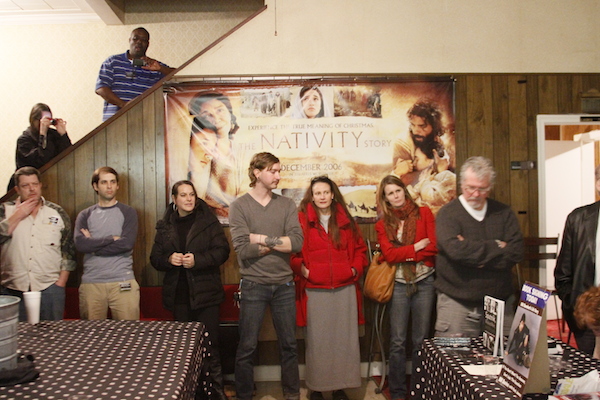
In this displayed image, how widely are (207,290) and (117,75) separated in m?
2.14

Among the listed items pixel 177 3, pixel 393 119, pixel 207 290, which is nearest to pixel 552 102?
pixel 393 119

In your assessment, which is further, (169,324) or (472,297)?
(472,297)

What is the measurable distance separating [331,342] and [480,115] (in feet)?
7.46

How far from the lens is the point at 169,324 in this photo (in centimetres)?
234

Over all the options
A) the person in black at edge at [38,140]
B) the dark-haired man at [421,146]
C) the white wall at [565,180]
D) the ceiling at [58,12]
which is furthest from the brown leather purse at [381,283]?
the ceiling at [58,12]

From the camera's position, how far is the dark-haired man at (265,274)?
3.19 meters

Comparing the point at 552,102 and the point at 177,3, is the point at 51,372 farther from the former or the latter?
the point at 177,3

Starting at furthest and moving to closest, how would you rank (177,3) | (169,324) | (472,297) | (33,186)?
(177,3) < (33,186) < (472,297) < (169,324)

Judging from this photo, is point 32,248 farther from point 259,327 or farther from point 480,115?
point 480,115

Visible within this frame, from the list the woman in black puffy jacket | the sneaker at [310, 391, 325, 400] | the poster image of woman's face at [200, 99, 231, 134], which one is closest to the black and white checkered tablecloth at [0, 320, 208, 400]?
the woman in black puffy jacket

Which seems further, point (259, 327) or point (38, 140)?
point (38, 140)

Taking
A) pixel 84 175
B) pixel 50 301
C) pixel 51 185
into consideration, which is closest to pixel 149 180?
pixel 84 175

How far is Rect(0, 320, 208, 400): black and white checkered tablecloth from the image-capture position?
153 centimetres

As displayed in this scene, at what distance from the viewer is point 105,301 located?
335 cm
